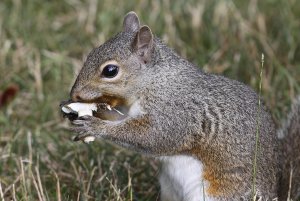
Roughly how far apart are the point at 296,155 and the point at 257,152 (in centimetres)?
30

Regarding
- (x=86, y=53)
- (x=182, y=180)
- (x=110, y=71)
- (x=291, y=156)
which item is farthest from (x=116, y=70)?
(x=86, y=53)

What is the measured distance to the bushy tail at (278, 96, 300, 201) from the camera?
11.9 feet

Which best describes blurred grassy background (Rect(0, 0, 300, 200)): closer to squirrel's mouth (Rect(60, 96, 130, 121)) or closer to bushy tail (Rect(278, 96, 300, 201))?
squirrel's mouth (Rect(60, 96, 130, 121))

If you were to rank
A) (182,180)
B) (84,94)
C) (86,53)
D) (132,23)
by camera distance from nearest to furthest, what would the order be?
(84,94), (182,180), (132,23), (86,53)

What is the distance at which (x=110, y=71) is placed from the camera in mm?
3400

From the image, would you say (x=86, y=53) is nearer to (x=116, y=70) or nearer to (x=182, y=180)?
(x=116, y=70)

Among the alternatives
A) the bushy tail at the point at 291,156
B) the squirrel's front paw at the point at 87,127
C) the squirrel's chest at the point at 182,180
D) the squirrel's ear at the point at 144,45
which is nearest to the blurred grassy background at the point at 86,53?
the squirrel's chest at the point at 182,180

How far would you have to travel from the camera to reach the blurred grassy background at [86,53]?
13.1 feet

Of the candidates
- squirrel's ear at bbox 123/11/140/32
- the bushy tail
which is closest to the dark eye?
squirrel's ear at bbox 123/11/140/32

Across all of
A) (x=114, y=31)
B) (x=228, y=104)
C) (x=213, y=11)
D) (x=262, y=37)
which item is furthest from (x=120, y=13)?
(x=228, y=104)

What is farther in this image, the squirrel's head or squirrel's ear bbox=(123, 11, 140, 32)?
squirrel's ear bbox=(123, 11, 140, 32)

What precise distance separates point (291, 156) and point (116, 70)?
95 cm

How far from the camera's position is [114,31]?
5469mm

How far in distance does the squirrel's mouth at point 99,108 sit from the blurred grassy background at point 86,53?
41 cm
